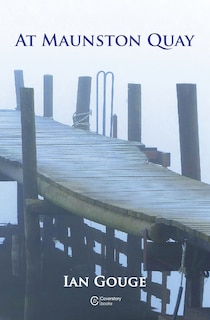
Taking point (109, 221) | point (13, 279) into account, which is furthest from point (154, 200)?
point (13, 279)

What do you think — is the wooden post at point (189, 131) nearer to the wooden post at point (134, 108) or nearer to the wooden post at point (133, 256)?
the wooden post at point (133, 256)

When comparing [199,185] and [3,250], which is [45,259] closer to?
[3,250]

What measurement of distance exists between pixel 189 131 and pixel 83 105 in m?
4.66

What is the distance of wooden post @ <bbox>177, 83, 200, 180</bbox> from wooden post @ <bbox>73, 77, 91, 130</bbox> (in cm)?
422

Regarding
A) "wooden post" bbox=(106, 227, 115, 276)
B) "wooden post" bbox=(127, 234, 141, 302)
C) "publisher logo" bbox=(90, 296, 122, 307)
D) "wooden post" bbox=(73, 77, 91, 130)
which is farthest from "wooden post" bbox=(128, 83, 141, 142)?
"publisher logo" bbox=(90, 296, 122, 307)

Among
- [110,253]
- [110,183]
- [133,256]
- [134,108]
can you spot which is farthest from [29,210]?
[110,253]

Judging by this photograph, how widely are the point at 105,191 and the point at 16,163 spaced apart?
9.31 feet

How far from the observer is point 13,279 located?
715 inches

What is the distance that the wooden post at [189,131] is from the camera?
49.6 ft

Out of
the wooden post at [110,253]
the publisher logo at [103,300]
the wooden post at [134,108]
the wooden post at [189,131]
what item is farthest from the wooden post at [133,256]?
the wooden post at [189,131]

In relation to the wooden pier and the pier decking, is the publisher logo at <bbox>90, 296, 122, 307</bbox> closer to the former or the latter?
the wooden pier

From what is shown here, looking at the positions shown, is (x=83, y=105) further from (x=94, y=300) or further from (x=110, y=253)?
(x=94, y=300)

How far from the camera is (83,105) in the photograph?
19578 millimetres

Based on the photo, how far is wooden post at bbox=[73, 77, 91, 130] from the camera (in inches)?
763
